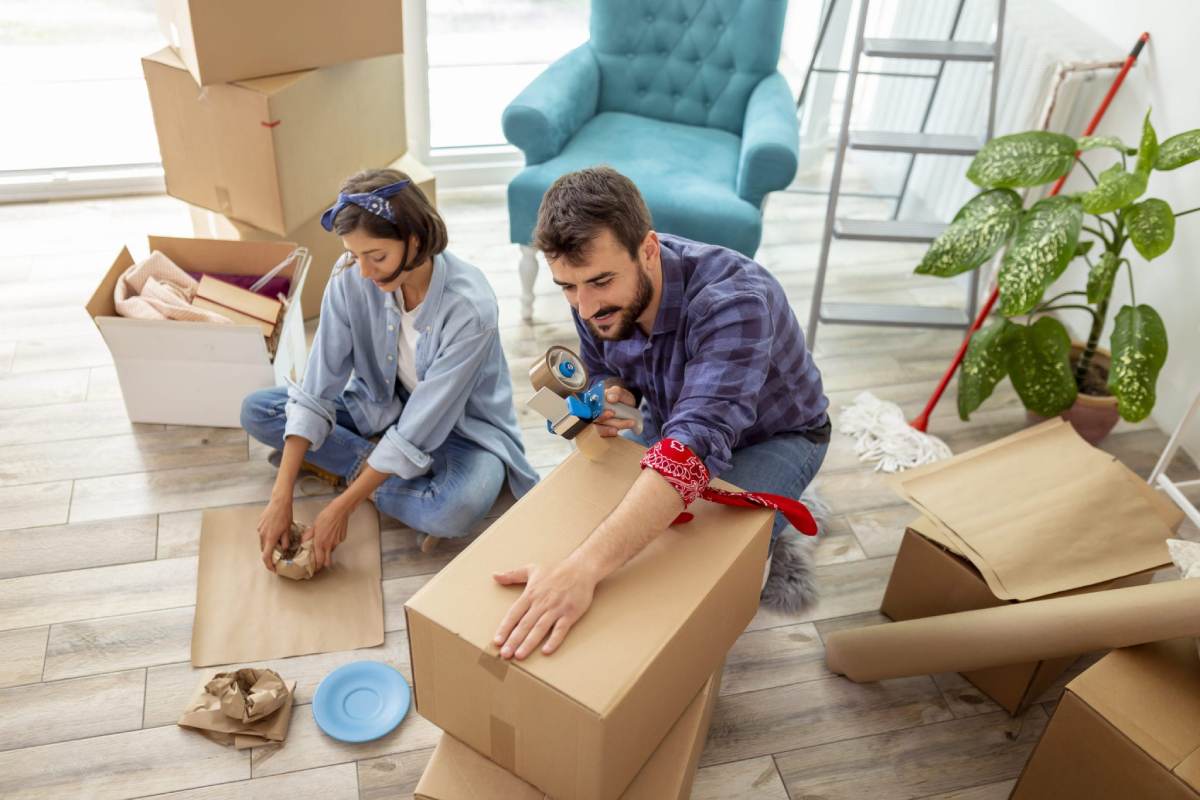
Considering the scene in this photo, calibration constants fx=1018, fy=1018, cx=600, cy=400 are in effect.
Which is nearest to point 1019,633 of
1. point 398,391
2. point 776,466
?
point 776,466

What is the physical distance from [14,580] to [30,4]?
2.05m

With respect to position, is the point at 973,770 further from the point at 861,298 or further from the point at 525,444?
the point at 861,298

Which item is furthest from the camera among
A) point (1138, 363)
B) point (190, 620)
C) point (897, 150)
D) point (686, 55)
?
point (686, 55)

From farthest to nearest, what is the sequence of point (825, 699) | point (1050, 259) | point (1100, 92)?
point (1100, 92)
point (1050, 259)
point (825, 699)

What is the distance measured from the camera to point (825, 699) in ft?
6.61

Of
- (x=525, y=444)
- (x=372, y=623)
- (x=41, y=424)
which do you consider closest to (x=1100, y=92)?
(x=525, y=444)

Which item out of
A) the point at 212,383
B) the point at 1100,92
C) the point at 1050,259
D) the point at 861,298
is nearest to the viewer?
the point at 1050,259

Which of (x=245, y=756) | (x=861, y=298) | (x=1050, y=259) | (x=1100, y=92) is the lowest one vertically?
(x=245, y=756)

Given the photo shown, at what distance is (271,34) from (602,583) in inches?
66.9

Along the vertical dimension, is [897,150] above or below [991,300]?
above

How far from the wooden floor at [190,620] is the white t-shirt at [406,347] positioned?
35cm

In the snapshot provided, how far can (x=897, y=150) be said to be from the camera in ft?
9.04

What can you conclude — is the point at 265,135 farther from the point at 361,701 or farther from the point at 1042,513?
the point at 1042,513

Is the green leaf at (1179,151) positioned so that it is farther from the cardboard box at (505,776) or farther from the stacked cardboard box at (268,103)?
the stacked cardboard box at (268,103)
